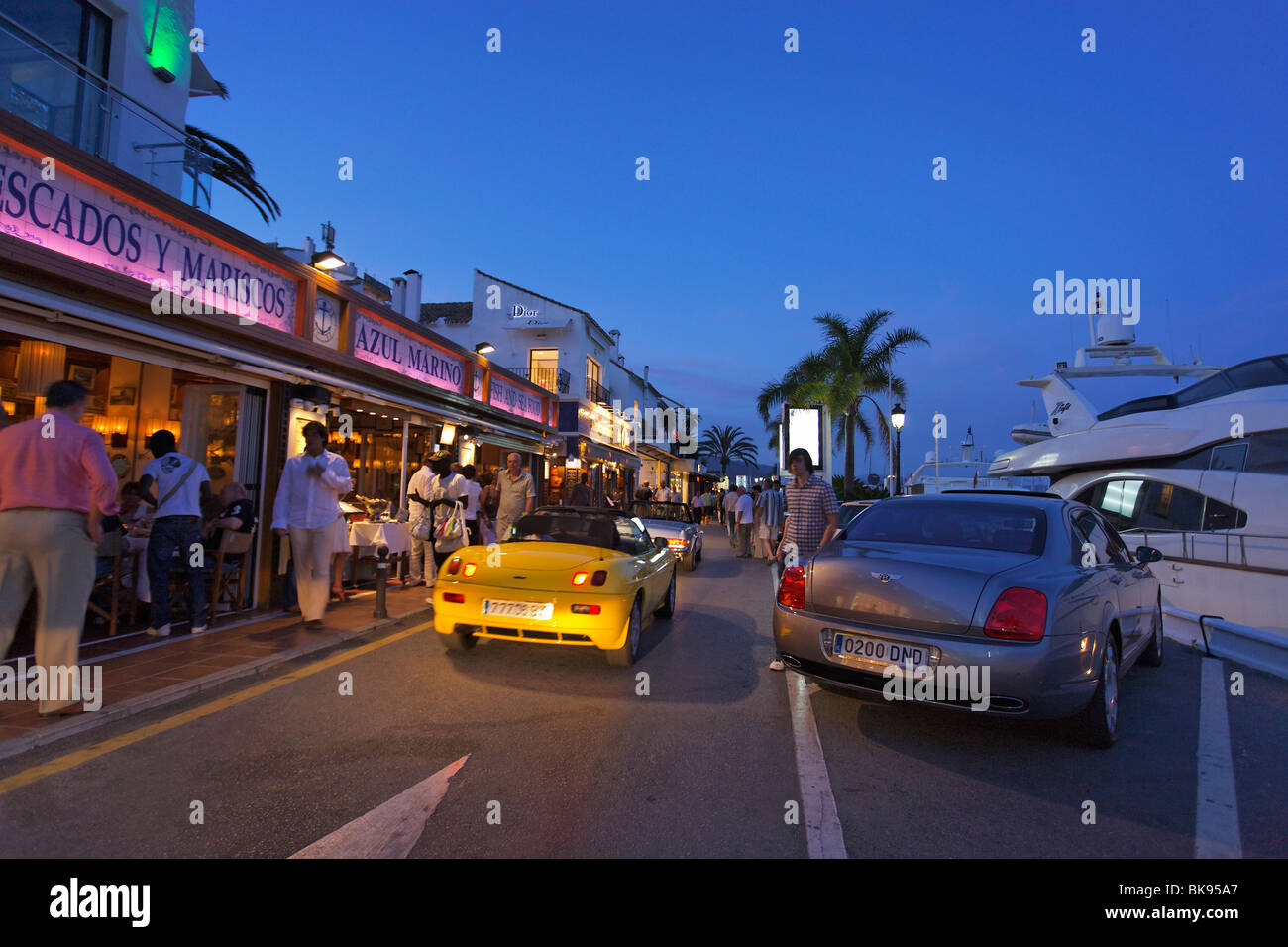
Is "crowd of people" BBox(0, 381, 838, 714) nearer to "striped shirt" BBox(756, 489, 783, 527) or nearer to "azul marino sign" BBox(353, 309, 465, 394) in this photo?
"striped shirt" BBox(756, 489, 783, 527)

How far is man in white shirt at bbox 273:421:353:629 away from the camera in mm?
6562

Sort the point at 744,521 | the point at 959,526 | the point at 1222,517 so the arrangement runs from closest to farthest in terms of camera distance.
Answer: the point at 959,526 < the point at 1222,517 < the point at 744,521

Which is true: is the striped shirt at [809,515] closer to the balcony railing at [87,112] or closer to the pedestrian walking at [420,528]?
the pedestrian walking at [420,528]

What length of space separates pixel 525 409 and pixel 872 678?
51.1 feet

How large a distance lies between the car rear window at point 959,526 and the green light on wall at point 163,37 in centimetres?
1335

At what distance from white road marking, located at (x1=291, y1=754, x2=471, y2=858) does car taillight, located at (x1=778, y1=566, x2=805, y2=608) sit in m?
2.33

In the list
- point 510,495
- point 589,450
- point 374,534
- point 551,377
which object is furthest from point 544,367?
point 374,534

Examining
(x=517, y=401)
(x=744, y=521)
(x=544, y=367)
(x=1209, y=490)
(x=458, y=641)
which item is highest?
(x=544, y=367)

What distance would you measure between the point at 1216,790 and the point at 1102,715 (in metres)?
0.59

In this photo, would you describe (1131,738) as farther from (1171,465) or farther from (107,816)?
(1171,465)

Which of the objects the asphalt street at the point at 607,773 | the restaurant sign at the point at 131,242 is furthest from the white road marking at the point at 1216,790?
the restaurant sign at the point at 131,242

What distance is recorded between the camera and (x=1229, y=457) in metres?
10.8

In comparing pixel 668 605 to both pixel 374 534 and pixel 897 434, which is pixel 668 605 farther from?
pixel 897 434

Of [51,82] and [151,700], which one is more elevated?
[51,82]
